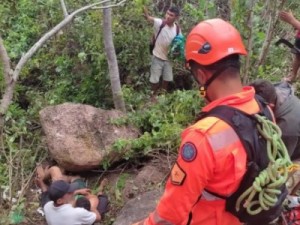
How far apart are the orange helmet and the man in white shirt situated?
244 cm

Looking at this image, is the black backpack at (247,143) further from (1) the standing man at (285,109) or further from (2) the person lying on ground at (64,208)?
(2) the person lying on ground at (64,208)

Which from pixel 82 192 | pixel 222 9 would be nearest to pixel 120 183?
pixel 82 192

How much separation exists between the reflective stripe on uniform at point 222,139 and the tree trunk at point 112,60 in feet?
13.4

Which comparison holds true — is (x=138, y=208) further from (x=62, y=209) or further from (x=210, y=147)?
(x=210, y=147)

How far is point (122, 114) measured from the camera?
21.4 feet

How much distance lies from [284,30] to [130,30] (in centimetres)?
296

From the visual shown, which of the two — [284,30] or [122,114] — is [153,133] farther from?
[284,30]

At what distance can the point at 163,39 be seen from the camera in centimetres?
759

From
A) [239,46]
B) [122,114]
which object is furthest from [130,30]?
[239,46]

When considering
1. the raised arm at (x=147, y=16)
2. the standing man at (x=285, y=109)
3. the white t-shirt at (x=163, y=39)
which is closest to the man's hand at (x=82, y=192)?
the standing man at (x=285, y=109)

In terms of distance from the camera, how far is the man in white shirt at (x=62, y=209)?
4.54 meters

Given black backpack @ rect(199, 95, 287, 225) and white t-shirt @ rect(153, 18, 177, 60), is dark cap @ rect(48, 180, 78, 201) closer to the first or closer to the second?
black backpack @ rect(199, 95, 287, 225)

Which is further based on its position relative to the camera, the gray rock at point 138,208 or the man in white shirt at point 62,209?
the gray rock at point 138,208

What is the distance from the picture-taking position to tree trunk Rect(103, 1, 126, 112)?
620cm
